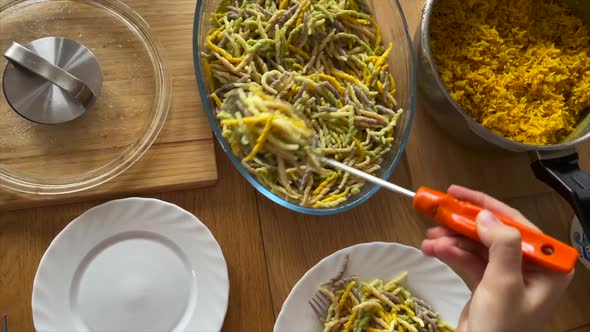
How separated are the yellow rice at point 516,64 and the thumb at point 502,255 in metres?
0.30

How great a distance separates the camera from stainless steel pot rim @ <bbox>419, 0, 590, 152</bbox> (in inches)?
33.3

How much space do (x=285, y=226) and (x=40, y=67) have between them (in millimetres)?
466

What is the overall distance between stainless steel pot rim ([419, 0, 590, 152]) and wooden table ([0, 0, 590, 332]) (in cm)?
15

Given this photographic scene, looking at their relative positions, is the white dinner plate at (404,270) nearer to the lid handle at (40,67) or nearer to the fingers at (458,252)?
the fingers at (458,252)

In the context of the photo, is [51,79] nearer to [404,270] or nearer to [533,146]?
[404,270]

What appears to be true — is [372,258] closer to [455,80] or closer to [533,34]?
[455,80]

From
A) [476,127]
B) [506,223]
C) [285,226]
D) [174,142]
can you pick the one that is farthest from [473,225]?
[174,142]

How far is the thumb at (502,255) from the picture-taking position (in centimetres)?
63

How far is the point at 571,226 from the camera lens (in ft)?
3.33

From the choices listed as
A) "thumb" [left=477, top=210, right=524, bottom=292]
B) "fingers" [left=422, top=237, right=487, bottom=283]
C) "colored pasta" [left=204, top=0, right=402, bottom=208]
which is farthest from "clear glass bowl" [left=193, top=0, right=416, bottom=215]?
"thumb" [left=477, top=210, right=524, bottom=292]

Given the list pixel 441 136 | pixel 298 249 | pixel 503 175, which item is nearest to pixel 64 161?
pixel 298 249

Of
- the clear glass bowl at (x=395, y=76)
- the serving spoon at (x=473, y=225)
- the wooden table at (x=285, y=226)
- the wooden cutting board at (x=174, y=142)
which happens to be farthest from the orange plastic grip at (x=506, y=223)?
the wooden cutting board at (x=174, y=142)

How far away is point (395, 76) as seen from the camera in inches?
37.1

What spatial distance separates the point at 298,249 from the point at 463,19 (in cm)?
49
